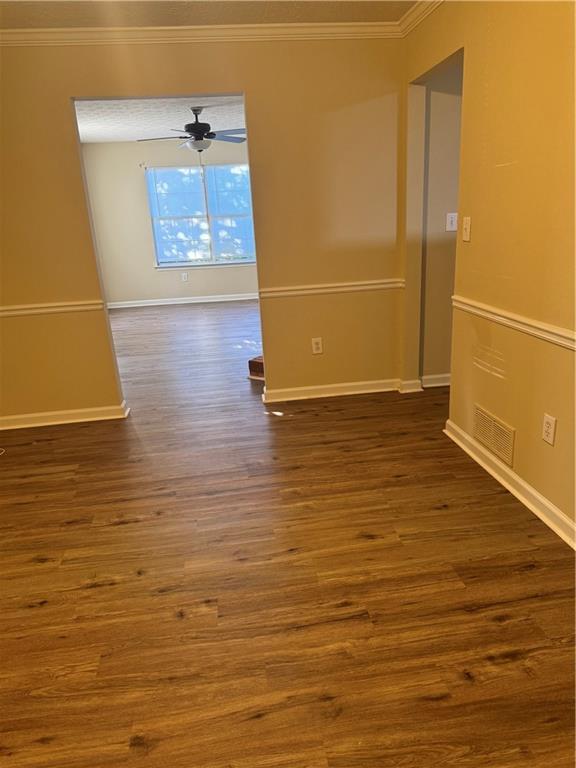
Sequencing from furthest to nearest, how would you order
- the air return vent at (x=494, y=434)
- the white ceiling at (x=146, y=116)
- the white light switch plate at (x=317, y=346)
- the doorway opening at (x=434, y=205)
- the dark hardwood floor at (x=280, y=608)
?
the white ceiling at (x=146, y=116) < the white light switch plate at (x=317, y=346) < the doorway opening at (x=434, y=205) < the air return vent at (x=494, y=434) < the dark hardwood floor at (x=280, y=608)

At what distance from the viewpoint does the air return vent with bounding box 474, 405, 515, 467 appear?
2.40m

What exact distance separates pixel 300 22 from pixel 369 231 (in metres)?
1.31

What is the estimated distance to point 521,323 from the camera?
86.0 inches

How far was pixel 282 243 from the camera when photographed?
341cm

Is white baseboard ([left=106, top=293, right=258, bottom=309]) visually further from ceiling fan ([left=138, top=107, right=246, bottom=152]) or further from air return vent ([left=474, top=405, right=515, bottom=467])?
air return vent ([left=474, top=405, right=515, bottom=467])

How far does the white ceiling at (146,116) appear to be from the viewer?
510cm

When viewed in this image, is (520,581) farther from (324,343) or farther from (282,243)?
(282,243)

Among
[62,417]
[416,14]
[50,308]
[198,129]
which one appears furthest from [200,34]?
[62,417]

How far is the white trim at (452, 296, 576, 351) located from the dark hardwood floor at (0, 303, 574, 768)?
2.62 ft

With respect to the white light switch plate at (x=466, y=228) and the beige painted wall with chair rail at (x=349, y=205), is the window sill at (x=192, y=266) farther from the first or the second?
the white light switch plate at (x=466, y=228)

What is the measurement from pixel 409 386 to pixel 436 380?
250mm

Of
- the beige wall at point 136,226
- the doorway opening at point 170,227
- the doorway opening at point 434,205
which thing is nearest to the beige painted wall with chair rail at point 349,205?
the doorway opening at point 434,205

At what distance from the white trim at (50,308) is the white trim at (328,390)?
4.47 ft

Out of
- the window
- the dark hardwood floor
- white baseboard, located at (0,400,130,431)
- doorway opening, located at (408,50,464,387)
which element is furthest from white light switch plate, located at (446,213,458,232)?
the window
